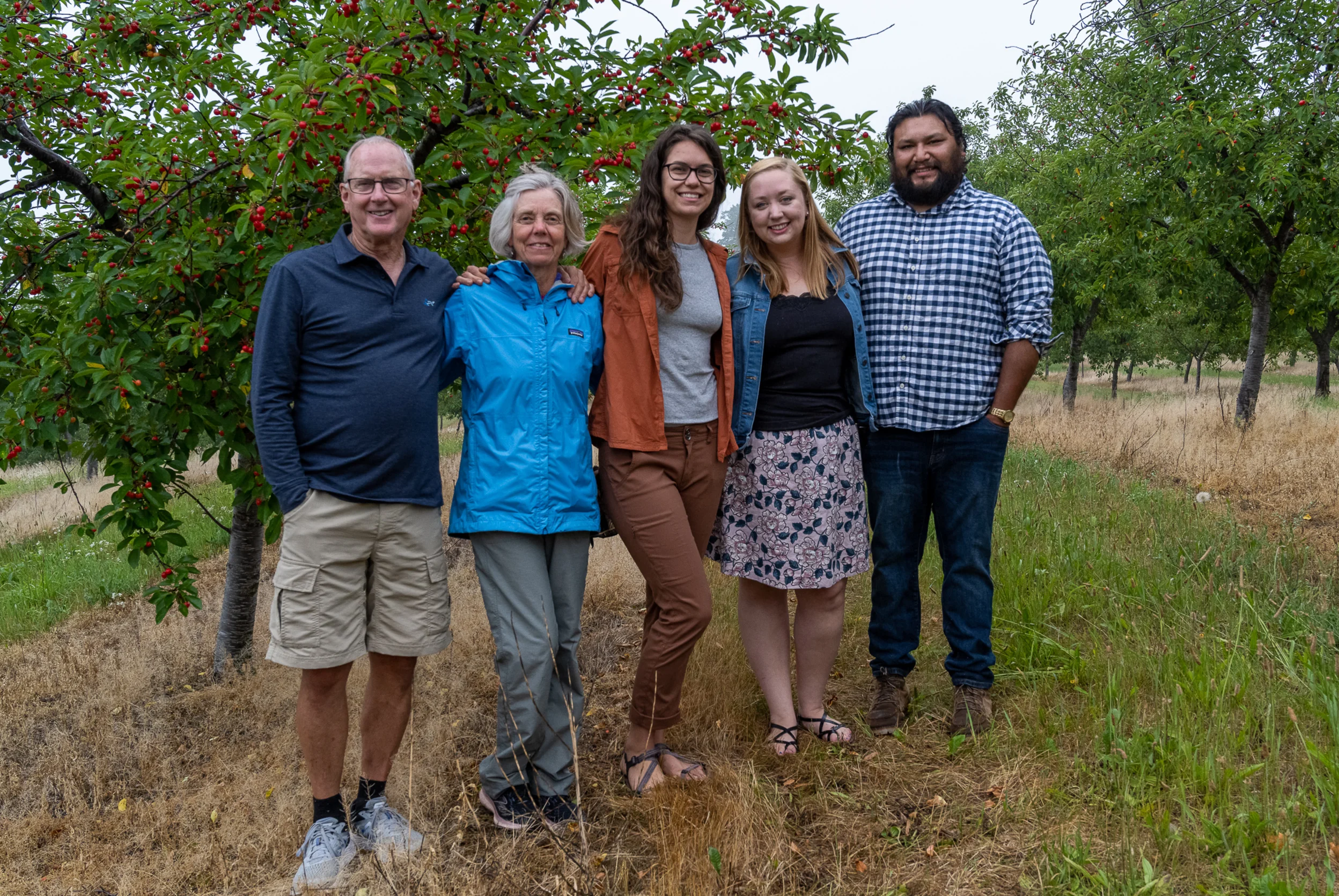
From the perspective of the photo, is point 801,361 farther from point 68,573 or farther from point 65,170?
point 68,573

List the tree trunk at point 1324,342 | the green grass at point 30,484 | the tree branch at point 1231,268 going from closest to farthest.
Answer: the tree branch at point 1231,268
the tree trunk at point 1324,342
the green grass at point 30,484

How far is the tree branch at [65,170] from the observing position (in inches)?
154

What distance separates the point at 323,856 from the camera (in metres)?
2.62

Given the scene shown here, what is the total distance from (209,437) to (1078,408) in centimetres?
1674

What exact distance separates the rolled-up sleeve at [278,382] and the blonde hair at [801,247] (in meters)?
1.54

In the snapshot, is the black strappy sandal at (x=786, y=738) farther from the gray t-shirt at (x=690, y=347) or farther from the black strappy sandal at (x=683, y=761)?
the gray t-shirt at (x=690, y=347)

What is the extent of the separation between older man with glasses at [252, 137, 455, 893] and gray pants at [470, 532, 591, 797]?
0.24 m

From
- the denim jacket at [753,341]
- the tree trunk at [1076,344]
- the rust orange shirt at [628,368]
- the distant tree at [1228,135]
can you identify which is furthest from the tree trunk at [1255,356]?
the rust orange shirt at [628,368]

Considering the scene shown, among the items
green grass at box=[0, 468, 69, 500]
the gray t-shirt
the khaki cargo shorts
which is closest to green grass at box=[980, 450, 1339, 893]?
the gray t-shirt

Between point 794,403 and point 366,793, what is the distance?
197 centimetres

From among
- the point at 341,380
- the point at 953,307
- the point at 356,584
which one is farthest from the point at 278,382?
the point at 953,307

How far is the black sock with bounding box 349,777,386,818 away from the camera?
284 cm

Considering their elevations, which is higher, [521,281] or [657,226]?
[657,226]

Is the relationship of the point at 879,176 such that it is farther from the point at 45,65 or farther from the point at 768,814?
the point at 45,65
